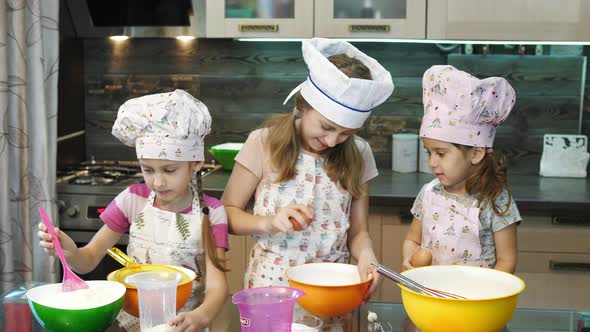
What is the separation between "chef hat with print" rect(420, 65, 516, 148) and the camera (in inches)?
70.6

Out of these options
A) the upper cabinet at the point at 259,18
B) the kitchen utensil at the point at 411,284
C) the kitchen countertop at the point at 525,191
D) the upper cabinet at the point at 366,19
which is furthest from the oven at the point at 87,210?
the kitchen utensil at the point at 411,284

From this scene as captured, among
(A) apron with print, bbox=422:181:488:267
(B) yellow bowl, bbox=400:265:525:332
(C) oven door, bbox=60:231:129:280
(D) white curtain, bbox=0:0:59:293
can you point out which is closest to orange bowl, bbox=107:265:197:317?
(B) yellow bowl, bbox=400:265:525:332

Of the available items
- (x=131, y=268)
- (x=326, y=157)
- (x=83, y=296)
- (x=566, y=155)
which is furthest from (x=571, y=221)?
(x=83, y=296)

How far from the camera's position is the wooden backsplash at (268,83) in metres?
3.28

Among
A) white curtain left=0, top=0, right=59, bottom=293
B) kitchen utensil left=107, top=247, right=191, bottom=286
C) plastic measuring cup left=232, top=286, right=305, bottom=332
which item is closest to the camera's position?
plastic measuring cup left=232, top=286, right=305, bottom=332

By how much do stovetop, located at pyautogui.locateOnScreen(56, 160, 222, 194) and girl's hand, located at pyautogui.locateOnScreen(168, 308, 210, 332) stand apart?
156cm

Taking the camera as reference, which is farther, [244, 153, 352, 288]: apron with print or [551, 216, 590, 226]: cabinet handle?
[551, 216, 590, 226]: cabinet handle

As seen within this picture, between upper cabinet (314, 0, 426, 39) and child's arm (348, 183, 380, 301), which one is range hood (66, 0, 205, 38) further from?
child's arm (348, 183, 380, 301)

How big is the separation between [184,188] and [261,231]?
216mm

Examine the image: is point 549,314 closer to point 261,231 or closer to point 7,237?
point 261,231

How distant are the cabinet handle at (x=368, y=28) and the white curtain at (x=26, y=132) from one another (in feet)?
3.54

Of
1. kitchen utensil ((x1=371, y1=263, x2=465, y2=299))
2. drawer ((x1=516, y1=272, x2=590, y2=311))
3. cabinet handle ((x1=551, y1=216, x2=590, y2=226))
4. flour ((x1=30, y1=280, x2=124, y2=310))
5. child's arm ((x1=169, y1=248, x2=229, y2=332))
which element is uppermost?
kitchen utensil ((x1=371, y1=263, x2=465, y2=299))

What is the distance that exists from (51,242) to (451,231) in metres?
0.94

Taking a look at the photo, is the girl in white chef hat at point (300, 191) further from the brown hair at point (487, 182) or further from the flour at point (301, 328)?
the flour at point (301, 328)
